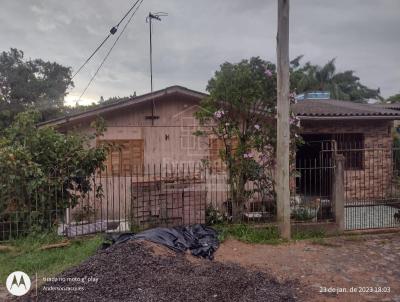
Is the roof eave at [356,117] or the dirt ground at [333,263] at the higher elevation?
the roof eave at [356,117]

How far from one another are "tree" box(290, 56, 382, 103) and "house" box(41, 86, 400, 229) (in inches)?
603

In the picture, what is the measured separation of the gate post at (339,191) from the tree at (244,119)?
4.23 ft

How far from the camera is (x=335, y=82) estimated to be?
27125mm

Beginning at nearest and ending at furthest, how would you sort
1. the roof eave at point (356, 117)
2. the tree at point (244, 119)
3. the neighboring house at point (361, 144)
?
the tree at point (244, 119) < the roof eave at point (356, 117) < the neighboring house at point (361, 144)

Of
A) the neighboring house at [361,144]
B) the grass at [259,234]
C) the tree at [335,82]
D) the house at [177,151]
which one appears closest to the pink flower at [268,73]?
the house at [177,151]

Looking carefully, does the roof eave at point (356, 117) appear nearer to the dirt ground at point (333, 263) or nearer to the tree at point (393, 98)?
the dirt ground at point (333, 263)

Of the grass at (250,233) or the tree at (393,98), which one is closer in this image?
the grass at (250,233)

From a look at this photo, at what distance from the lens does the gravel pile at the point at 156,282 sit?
3871 mm

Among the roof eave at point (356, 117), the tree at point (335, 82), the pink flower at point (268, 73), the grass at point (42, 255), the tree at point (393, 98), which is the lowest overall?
the grass at point (42, 255)

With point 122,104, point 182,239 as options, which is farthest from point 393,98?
point 182,239

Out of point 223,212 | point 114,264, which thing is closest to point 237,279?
point 114,264

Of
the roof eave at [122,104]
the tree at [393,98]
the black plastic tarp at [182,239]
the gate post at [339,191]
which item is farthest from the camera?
the tree at [393,98]

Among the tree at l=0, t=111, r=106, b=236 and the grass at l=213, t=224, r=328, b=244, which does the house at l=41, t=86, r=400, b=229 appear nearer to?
the grass at l=213, t=224, r=328, b=244

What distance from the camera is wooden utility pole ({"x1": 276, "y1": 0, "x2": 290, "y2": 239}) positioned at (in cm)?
620
